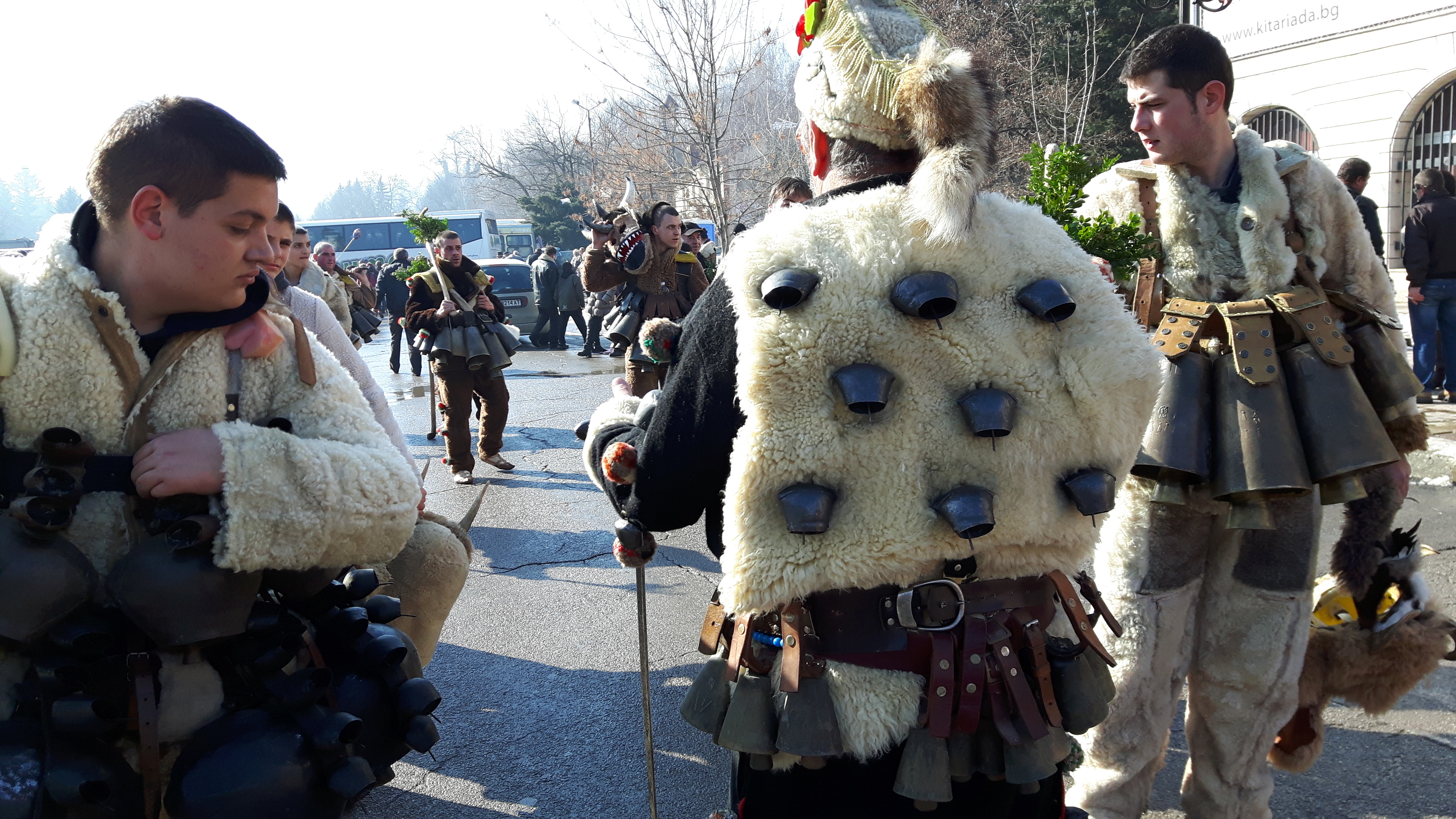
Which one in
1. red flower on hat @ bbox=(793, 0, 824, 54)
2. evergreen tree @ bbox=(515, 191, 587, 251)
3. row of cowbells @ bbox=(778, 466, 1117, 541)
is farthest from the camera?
evergreen tree @ bbox=(515, 191, 587, 251)

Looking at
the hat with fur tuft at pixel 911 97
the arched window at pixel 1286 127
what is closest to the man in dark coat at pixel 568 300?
the arched window at pixel 1286 127

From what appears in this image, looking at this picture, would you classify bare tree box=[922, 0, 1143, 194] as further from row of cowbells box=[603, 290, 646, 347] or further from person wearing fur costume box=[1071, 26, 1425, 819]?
person wearing fur costume box=[1071, 26, 1425, 819]

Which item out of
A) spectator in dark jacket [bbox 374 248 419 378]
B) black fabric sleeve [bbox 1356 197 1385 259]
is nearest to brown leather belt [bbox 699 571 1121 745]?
black fabric sleeve [bbox 1356 197 1385 259]

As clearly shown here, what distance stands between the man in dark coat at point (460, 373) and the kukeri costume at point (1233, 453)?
6.16 m

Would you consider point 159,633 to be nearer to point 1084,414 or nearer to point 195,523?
point 195,523

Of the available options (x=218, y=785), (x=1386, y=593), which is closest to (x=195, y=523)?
(x=218, y=785)

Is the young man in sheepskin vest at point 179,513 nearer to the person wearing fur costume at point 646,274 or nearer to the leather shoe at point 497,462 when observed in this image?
the person wearing fur costume at point 646,274

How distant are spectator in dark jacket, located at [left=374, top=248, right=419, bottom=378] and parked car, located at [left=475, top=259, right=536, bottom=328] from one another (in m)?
3.10

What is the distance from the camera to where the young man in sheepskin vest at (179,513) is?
1.70m

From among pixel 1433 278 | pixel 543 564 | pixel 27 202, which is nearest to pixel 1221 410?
pixel 543 564

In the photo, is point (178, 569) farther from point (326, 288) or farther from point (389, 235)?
point (389, 235)

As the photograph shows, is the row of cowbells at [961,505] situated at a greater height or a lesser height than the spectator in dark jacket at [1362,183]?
lesser

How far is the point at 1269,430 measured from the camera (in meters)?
2.66

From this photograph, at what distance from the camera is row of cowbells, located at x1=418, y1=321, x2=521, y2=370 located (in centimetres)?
799
